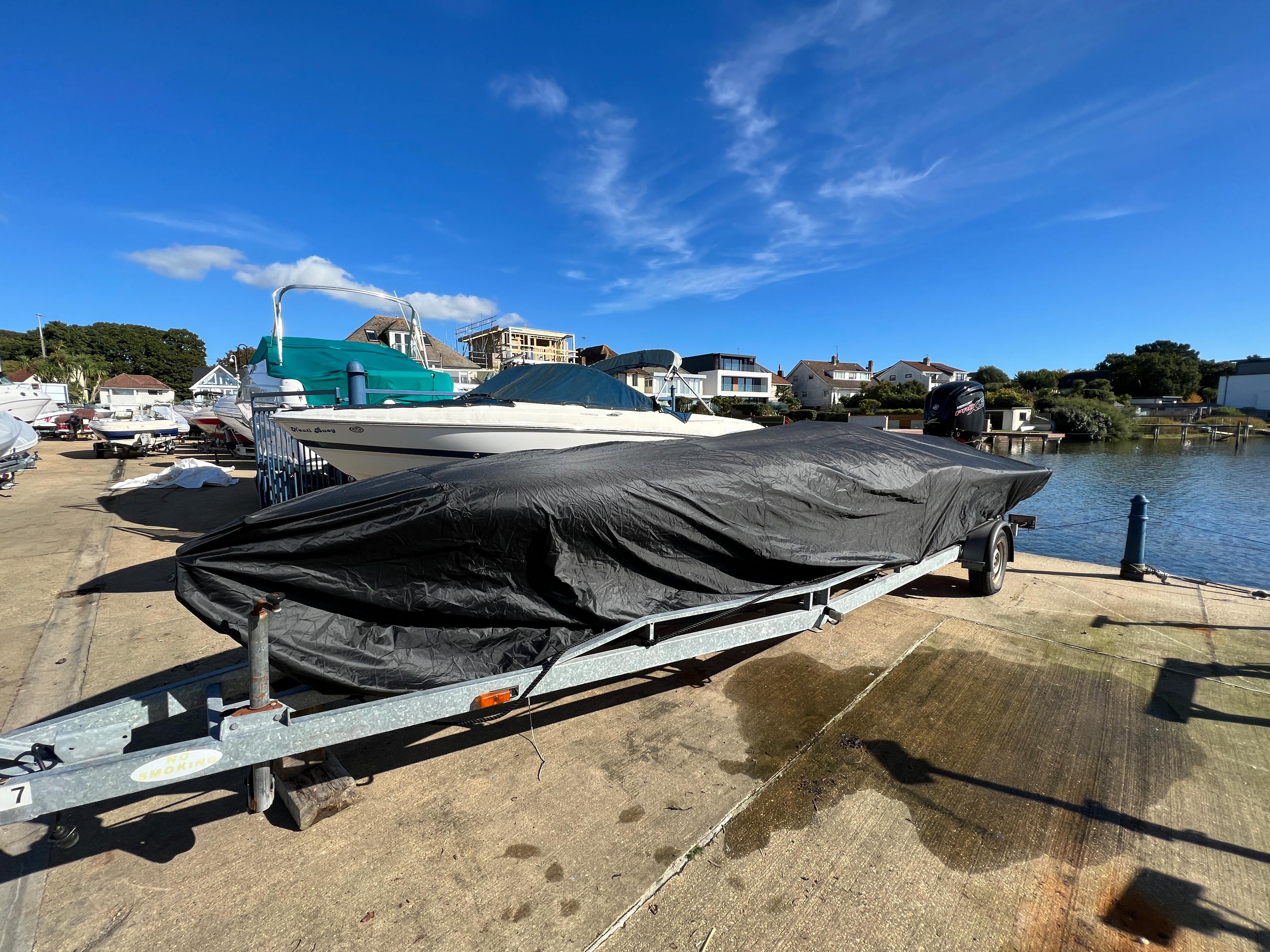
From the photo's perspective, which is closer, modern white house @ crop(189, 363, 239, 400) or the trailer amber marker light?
the trailer amber marker light

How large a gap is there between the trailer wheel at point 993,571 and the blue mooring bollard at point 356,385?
7352 mm

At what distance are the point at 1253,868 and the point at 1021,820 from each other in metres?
0.84

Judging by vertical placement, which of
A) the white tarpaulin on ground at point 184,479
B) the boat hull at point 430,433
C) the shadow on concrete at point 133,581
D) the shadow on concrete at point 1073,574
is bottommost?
the shadow on concrete at point 1073,574

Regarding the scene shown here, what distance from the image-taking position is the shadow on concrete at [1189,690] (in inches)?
135

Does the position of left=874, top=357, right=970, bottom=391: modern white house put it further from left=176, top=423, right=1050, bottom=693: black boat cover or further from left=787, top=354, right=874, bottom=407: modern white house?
left=176, top=423, right=1050, bottom=693: black boat cover

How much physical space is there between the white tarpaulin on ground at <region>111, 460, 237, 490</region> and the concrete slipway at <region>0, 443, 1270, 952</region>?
9.25m

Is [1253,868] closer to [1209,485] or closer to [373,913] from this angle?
[373,913]

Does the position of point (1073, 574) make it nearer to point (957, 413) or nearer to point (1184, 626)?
point (1184, 626)

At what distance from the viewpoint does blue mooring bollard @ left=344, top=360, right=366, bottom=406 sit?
7305 millimetres

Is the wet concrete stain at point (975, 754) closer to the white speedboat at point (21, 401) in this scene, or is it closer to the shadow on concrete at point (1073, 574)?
the shadow on concrete at point (1073, 574)

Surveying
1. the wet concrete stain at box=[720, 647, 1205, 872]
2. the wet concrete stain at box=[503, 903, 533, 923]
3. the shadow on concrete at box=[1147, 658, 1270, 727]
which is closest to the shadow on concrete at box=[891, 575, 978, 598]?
the wet concrete stain at box=[720, 647, 1205, 872]

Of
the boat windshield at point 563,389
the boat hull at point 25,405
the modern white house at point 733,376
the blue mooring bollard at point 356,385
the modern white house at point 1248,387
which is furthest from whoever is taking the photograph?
the modern white house at point 1248,387

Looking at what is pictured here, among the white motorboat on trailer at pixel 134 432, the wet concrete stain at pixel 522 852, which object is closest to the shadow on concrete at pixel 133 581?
the wet concrete stain at pixel 522 852

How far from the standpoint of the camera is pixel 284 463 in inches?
313
